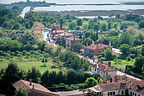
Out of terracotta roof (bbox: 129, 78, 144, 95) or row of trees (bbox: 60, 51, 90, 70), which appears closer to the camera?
terracotta roof (bbox: 129, 78, 144, 95)

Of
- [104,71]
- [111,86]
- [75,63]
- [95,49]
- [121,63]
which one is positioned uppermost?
[111,86]

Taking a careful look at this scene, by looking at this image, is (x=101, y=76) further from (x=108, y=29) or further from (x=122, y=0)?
(x=122, y=0)

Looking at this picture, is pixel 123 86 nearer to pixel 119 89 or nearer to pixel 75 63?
pixel 119 89

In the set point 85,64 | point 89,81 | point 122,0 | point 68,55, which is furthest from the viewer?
point 122,0

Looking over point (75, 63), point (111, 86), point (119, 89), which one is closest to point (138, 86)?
point (119, 89)

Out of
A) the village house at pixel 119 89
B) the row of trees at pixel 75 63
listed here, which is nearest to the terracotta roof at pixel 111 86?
the village house at pixel 119 89

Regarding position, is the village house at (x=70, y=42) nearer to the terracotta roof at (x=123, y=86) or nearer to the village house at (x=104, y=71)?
the village house at (x=104, y=71)

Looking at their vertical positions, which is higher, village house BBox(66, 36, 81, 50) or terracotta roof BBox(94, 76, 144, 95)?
terracotta roof BBox(94, 76, 144, 95)

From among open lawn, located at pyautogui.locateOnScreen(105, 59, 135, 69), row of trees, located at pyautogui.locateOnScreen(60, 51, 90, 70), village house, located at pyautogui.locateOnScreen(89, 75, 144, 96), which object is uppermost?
village house, located at pyautogui.locateOnScreen(89, 75, 144, 96)

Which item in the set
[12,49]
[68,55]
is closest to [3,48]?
[12,49]

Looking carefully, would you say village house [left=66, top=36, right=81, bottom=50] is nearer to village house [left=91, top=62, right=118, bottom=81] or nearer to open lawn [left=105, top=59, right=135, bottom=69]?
open lawn [left=105, top=59, right=135, bottom=69]

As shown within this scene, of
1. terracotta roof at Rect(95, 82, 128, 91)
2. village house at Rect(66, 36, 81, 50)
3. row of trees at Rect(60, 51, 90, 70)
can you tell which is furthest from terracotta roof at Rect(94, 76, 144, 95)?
village house at Rect(66, 36, 81, 50)
